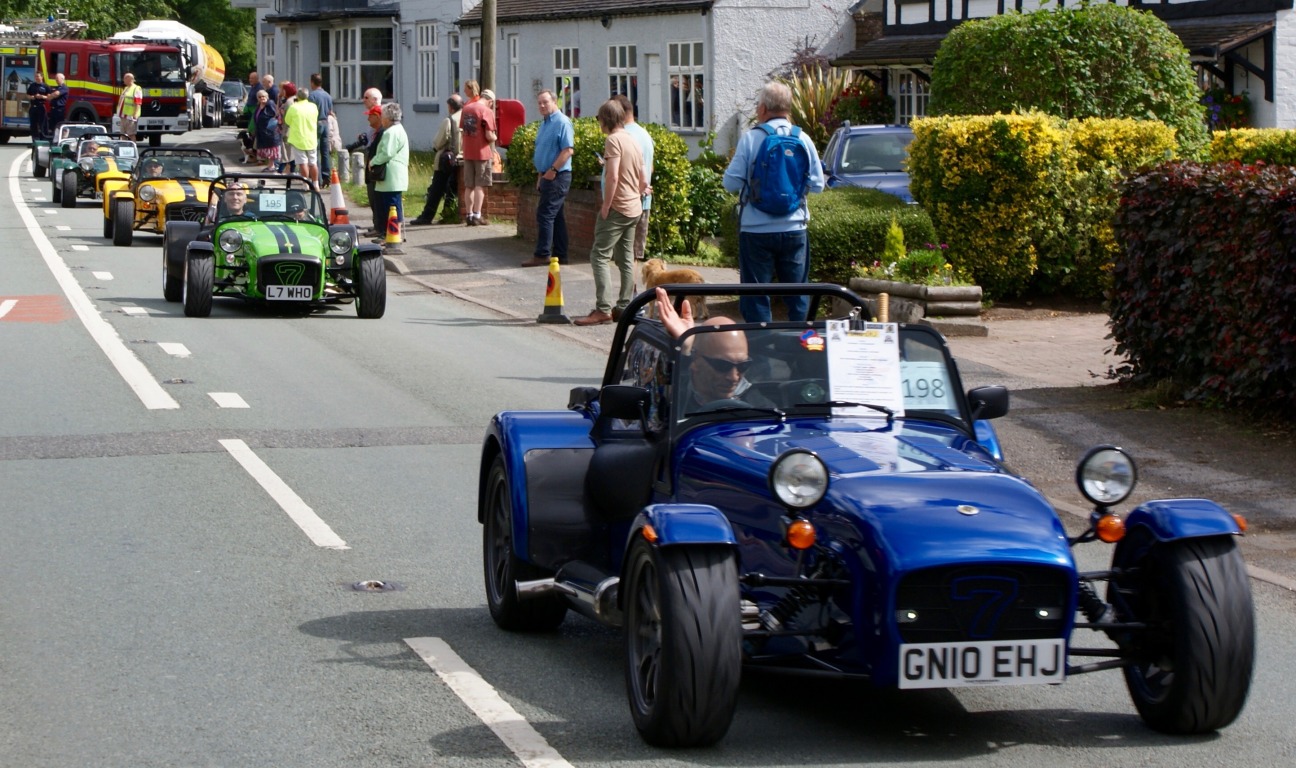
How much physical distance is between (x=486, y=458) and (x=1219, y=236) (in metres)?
6.30

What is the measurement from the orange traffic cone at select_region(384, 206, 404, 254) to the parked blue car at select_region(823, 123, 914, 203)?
235 inches

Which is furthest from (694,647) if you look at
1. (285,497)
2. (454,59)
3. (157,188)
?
(454,59)

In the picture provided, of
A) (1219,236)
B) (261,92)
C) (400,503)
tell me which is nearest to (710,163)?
(261,92)

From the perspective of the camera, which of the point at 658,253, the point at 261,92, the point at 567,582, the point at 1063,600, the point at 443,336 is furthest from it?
the point at 261,92

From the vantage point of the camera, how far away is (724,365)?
638 centimetres

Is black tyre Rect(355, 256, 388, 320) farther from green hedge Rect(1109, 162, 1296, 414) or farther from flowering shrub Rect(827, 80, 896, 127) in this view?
flowering shrub Rect(827, 80, 896, 127)

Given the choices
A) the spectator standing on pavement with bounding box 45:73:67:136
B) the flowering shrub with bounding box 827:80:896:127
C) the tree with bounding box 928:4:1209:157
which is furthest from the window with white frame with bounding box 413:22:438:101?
the tree with bounding box 928:4:1209:157

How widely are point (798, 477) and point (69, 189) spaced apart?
30.1 m

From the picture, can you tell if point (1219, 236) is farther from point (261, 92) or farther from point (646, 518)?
point (261, 92)

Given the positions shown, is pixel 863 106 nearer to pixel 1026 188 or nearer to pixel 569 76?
pixel 569 76

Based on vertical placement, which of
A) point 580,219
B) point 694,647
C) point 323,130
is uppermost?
point 323,130

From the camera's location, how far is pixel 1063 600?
5.29 metres

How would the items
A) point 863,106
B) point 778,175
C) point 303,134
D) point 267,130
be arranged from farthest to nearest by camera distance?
point 863,106
point 267,130
point 303,134
point 778,175

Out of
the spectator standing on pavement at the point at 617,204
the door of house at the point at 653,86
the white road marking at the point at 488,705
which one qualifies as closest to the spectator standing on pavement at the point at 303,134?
the door of house at the point at 653,86
